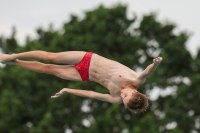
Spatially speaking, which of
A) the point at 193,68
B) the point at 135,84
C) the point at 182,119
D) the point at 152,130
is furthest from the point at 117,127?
the point at 135,84

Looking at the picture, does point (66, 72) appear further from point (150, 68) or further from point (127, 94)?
point (150, 68)

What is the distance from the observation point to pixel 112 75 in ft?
46.9

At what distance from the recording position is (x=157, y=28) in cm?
3350

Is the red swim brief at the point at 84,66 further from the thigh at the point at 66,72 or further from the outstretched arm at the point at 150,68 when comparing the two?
the outstretched arm at the point at 150,68

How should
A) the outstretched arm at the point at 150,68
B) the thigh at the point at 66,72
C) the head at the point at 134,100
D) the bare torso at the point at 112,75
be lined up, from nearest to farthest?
1. the outstretched arm at the point at 150,68
2. the head at the point at 134,100
3. the bare torso at the point at 112,75
4. the thigh at the point at 66,72

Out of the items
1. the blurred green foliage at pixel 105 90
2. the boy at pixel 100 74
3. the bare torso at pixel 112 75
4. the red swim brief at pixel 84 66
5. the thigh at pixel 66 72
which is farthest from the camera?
the blurred green foliage at pixel 105 90

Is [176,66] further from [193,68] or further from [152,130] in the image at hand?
[152,130]

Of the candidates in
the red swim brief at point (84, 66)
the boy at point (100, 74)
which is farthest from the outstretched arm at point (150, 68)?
the red swim brief at point (84, 66)

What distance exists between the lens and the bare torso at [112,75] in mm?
14055

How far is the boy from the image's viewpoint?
1380cm

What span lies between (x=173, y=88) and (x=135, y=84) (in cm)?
Result: 1849

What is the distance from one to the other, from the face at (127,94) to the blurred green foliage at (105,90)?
1544 cm

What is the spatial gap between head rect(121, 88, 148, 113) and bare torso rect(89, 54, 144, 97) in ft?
0.74

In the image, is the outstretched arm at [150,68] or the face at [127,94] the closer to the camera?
the outstretched arm at [150,68]
